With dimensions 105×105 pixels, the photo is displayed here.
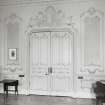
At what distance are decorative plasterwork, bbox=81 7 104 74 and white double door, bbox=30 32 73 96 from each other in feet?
1.60

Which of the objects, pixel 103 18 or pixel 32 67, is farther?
pixel 32 67

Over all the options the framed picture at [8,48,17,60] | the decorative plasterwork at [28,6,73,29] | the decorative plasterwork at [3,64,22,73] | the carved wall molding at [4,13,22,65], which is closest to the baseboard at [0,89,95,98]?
the decorative plasterwork at [3,64,22,73]

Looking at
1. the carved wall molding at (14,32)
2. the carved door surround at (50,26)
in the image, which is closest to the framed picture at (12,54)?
the carved wall molding at (14,32)

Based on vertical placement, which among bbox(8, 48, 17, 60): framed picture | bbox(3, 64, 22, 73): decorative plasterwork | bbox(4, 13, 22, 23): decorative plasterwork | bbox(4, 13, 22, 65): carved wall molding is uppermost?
bbox(4, 13, 22, 23): decorative plasterwork

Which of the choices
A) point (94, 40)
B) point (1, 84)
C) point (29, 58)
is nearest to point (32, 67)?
point (29, 58)

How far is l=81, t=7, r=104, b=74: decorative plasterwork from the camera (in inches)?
267

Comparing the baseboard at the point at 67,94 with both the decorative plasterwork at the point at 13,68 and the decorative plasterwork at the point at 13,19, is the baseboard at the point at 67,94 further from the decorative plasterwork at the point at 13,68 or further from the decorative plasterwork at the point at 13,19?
the decorative plasterwork at the point at 13,19

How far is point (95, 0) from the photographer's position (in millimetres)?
6828

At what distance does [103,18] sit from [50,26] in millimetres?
1883

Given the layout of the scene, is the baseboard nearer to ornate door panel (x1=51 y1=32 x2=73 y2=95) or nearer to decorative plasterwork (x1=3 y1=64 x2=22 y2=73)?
ornate door panel (x1=51 y1=32 x2=73 y2=95)

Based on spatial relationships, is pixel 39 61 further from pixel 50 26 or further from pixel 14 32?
pixel 14 32

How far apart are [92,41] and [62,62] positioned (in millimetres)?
1283

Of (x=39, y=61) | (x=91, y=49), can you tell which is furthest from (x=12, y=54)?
(x=91, y=49)

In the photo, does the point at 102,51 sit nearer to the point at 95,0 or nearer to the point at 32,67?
the point at 95,0
